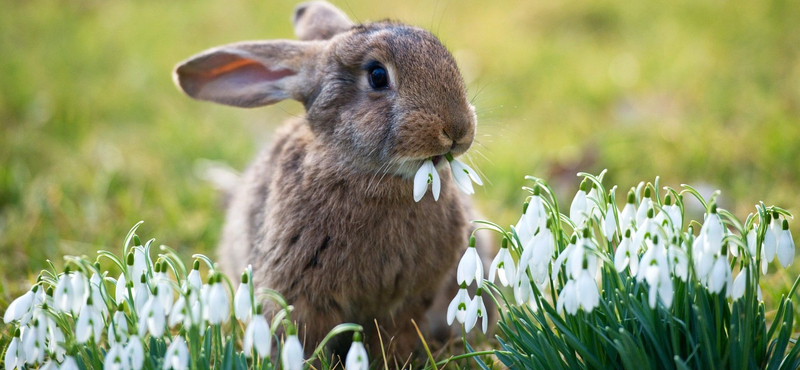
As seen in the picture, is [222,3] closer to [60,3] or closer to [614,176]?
[60,3]

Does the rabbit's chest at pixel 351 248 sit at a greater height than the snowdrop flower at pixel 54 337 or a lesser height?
greater

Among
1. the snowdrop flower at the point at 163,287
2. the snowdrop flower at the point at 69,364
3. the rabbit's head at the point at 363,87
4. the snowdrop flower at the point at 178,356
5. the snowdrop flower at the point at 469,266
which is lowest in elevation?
the snowdrop flower at the point at 69,364

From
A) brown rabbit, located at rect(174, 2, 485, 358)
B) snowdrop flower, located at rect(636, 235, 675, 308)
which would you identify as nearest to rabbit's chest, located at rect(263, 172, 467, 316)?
brown rabbit, located at rect(174, 2, 485, 358)

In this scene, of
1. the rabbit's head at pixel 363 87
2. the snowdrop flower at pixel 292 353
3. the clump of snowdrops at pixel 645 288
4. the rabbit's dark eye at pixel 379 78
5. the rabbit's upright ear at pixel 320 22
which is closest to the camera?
the snowdrop flower at pixel 292 353

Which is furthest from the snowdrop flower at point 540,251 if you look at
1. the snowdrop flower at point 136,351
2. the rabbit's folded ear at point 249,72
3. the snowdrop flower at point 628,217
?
the rabbit's folded ear at point 249,72

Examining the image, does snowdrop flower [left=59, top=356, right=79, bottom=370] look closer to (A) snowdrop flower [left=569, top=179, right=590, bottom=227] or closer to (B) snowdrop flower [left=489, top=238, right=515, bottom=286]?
(B) snowdrop flower [left=489, top=238, right=515, bottom=286]

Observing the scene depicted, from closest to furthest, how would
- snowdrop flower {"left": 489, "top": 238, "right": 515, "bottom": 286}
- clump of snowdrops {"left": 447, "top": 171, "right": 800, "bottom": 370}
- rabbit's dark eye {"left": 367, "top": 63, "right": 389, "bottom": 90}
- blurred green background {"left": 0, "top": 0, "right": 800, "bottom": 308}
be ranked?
clump of snowdrops {"left": 447, "top": 171, "right": 800, "bottom": 370}, snowdrop flower {"left": 489, "top": 238, "right": 515, "bottom": 286}, rabbit's dark eye {"left": 367, "top": 63, "right": 389, "bottom": 90}, blurred green background {"left": 0, "top": 0, "right": 800, "bottom": 308}

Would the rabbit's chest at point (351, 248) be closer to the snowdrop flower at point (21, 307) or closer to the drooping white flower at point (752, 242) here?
the snowdrop flower at point (21, 307)

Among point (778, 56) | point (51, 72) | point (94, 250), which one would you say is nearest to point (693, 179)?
point (778, 56)
